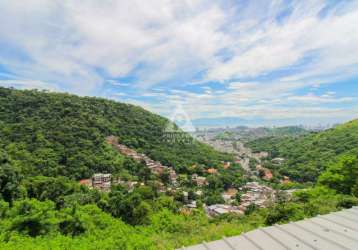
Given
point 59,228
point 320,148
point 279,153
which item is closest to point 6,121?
point 59,228

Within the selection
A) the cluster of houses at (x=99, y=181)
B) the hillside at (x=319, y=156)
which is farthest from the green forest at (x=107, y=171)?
the cluster of houses at (x=99, y=181)

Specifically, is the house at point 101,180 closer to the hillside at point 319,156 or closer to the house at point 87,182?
the house at point 87,182

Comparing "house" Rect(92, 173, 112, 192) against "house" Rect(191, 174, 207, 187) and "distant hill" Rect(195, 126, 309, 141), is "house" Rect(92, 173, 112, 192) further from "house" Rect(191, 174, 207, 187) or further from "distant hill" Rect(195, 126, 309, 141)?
"distant hill" Rect(195, 126, 309, 141)

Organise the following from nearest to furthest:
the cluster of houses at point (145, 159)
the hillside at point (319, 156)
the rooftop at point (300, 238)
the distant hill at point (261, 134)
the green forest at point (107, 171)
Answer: the rooftop at point (300, 238)
the green forest at point (107, 171)
the cluster of houses at point (145, 159)
the hillside at point (319, 156)
the distant hill at point (261, 134)

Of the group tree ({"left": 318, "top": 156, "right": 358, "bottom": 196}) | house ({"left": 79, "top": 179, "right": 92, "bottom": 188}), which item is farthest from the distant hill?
tree ({"left": 318, "top": 156, "right": 358, "bottom": 196})

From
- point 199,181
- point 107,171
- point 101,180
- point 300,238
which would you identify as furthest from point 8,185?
point 199,181

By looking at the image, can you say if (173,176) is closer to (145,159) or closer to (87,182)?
(145,159)
